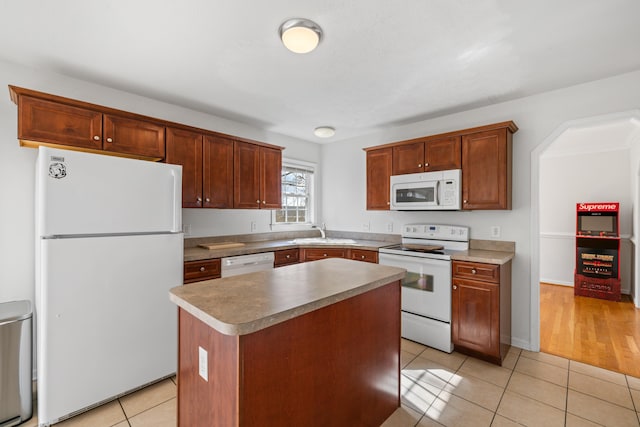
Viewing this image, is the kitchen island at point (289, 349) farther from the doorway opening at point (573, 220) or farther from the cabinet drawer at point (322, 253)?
the doorway opening at point (573, 220)

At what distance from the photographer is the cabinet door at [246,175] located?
11.0 ft

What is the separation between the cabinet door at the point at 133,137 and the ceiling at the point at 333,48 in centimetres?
39

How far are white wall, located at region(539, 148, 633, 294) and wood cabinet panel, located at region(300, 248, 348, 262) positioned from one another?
4.34m

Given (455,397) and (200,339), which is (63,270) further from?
(455,397)

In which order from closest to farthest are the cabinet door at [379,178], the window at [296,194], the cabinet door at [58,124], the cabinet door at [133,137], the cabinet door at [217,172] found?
the cabinet door at [58,124], the cabinet door at [133,137], the cabinet door at [217,172], the cabinet door at [379,178], the window at [296,194]

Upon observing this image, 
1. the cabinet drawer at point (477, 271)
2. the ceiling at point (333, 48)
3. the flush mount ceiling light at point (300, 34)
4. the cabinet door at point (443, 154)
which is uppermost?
the ceiling at point (333, 48)

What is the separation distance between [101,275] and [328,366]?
5.56ft

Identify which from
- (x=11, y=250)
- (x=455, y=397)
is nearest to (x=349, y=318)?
(x=455, y=397)

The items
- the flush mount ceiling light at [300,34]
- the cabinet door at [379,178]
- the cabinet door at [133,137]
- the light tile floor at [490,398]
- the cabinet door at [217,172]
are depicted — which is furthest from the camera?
the cabinet door at [379,178]

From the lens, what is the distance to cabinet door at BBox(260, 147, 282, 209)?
11.9 feet

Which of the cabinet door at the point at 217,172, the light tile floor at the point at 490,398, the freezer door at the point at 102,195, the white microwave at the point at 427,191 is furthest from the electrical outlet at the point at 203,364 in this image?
the white microwave at the point at 427,191

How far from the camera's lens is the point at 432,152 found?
3.33m

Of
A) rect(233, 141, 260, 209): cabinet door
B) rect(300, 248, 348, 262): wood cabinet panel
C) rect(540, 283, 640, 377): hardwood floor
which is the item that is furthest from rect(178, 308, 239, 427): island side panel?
rect(540, 283, 640, 377): hardwood floor

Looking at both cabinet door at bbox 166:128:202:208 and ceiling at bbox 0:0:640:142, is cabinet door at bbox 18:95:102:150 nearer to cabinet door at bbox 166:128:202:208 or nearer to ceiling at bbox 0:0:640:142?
ceiling at bbox 0:0:640:142
